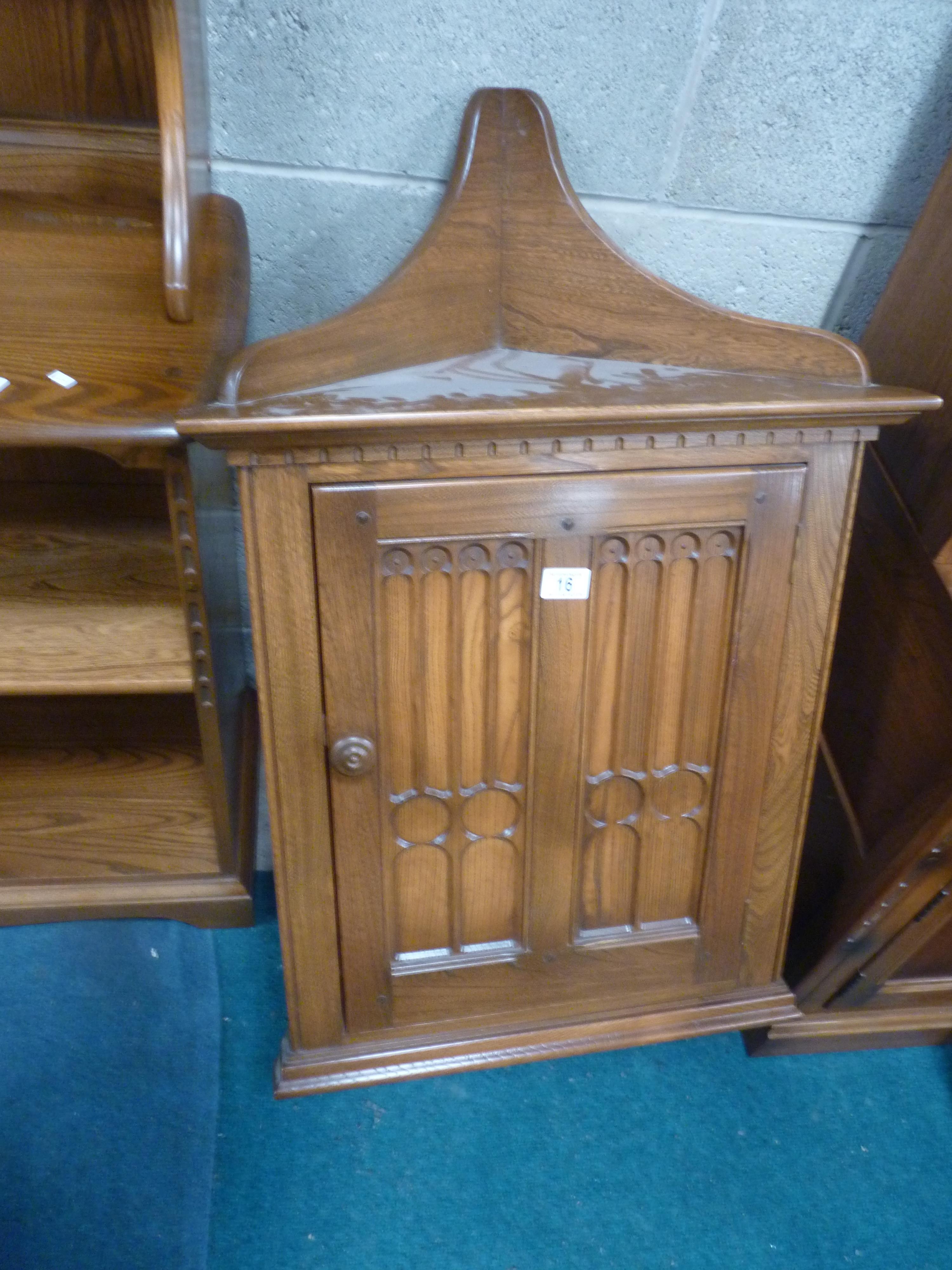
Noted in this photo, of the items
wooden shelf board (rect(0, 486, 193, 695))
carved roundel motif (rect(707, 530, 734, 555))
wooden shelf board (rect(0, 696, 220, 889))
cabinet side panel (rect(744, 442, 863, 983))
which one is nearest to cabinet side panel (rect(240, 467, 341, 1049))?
wooden shelf board (rect(0, 486, 193, 695))

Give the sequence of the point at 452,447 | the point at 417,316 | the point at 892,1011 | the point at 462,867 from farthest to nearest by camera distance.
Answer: the point at 892,1011 → the point at 462,867 → the point at 417,316 → the point at 452,447

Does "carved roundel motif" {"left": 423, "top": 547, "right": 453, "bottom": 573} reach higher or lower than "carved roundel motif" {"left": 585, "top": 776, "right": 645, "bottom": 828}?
higher

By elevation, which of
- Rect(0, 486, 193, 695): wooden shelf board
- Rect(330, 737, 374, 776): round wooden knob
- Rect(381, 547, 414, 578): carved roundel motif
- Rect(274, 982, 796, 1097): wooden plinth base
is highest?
Rect(381, 547, 414, 578): carved roundel motif

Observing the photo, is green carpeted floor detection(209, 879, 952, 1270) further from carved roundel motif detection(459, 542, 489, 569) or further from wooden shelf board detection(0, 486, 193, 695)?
carved roundel motif detection(459, 542, 489, 569)

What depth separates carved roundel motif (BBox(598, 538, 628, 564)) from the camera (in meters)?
0.96

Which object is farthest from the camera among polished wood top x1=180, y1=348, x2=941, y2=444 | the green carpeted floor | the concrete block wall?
the green carpeted floor

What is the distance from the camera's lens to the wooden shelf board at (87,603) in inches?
44.3

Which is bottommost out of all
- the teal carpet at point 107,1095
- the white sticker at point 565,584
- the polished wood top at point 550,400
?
the teal carpet at point 107,1095

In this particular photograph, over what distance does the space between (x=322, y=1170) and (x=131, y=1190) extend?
251 millimetres

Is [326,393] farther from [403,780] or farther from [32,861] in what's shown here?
[32,861]

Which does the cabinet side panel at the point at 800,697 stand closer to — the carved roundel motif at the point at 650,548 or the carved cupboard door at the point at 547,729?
the carved cupboard door at the point at 547,729

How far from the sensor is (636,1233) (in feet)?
3.88

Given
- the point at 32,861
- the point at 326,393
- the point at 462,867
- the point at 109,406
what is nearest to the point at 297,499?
the point at 326,393

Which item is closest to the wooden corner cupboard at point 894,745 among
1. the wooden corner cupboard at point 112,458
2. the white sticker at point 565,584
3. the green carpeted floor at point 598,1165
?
the green carpeted floor at point 598,1165
